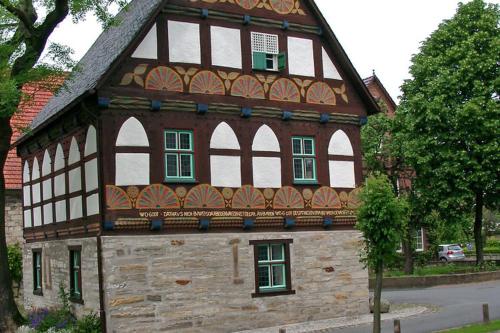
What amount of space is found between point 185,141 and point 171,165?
805 millimetres

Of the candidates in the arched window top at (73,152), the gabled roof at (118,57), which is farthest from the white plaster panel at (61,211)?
the gabled roof at (118,57)

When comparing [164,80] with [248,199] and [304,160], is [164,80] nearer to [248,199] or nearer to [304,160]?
[248,199]

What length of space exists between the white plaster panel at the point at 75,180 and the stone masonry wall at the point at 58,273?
1.47m

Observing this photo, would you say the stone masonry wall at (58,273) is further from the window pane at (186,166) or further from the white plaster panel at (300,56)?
the white plaster panel at (300,56)

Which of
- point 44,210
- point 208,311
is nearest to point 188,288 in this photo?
point 208,311

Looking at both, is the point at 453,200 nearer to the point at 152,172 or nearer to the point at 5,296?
the point at 152,172

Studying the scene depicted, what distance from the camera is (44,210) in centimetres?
2373

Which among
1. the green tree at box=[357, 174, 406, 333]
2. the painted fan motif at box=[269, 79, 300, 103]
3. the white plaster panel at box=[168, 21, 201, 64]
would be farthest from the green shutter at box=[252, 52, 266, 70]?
the green tree at box=[357, 174, 406, 333]

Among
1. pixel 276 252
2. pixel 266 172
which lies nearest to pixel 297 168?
pixel 266 172

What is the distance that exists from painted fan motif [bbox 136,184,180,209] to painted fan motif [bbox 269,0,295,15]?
6678mm

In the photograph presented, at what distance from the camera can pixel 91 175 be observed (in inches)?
754

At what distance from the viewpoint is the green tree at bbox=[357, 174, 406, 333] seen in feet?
50.0

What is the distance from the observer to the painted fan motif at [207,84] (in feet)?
65.0

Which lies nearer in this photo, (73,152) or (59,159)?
(73,152)
